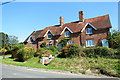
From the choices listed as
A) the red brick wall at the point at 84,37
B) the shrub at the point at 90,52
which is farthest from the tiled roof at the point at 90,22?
the shrub at the point at 90,52

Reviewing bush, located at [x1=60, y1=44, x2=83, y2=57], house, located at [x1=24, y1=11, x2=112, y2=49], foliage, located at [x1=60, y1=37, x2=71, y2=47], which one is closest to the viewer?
bush, located at [x1=60, y1=44, x2=83, y2=57]

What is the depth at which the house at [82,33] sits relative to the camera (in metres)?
28.9

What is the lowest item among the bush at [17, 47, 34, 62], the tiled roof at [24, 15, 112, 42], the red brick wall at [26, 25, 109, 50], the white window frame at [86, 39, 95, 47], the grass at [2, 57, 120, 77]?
the grass at [2, 57, 120, 77]

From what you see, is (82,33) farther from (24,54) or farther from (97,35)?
(24,54)

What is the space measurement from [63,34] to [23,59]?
48.3 feet

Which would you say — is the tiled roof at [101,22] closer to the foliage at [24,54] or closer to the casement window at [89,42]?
the casement window at [89,42]

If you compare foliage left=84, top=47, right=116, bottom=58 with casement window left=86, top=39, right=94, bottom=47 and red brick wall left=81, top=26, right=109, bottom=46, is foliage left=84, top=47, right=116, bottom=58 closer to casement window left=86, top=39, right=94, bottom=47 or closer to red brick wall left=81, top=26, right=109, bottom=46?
red brick wall left=81, top=26, right=109, bottom=46

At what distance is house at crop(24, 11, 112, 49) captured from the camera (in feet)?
94.7

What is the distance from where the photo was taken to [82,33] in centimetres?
3089

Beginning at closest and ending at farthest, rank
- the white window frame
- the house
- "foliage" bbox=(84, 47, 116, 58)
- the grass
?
the grass
"foliage" bbox=(84, 47, 116, 58)
the house
the white window frame

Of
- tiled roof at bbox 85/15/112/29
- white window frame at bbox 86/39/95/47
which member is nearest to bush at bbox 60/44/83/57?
white window frame at bbox 86/39/95/47

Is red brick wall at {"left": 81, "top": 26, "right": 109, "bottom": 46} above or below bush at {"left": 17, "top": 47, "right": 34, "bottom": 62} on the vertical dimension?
above

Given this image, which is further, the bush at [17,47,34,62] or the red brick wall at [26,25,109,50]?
the red brick wall at [26,25,109,50]

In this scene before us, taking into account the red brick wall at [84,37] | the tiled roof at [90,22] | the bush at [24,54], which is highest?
the tiled roof at [90,22]
